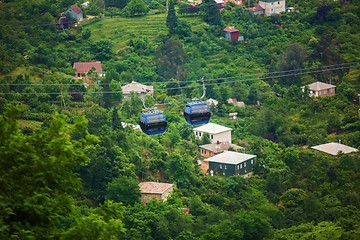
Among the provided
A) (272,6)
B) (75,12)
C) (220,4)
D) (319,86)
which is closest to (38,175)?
(319,86)

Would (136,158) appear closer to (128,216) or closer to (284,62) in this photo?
(128,216)

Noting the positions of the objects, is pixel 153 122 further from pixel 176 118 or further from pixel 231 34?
pixel 231 34

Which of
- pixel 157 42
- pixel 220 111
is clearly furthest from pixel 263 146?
pixel 157 42

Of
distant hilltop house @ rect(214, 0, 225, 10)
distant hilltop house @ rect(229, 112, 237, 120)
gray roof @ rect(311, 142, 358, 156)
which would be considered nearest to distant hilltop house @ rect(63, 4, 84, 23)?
distant hilltop house @ rect(214, 0, 225, 10)

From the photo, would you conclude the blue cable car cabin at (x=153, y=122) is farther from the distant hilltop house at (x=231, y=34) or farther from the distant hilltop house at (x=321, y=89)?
the distant hilltop house at (x=231, y=34)

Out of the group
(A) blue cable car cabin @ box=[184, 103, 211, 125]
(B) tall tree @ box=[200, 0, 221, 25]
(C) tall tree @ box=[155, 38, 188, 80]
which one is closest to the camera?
(A) blue cable car cabin @ box=[184, 103, 211, 125]

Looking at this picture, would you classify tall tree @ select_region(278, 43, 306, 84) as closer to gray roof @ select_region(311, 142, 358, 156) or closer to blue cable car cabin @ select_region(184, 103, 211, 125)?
gray roof @ select_region(311, 142, 358, 156)
